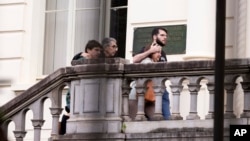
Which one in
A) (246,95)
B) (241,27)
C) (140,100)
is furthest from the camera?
(241,27)

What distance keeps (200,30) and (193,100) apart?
278cm

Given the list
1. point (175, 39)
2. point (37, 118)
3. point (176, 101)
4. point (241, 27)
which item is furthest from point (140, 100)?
point (175, 39)

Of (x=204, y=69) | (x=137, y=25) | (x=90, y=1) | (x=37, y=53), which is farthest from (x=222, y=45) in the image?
(x=37, y=53)

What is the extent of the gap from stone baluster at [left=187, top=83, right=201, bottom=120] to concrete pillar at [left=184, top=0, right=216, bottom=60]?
8.06 feet

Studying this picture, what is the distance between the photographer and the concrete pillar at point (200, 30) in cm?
1282

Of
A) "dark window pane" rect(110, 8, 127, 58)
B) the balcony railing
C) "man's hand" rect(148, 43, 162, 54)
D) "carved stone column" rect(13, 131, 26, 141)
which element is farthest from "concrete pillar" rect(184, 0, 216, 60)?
"carved stone column" rect(13, 131, 26, 141)

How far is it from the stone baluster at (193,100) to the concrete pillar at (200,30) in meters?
2.46

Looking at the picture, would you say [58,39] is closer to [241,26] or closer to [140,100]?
[241,26]

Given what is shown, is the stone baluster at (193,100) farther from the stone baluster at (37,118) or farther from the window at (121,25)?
the window at (121,25)

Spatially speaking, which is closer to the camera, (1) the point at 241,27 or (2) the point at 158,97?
(2) the point at 158,97

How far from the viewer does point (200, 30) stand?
12.9 meters

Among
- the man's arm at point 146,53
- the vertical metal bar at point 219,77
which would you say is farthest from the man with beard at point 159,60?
the vertical metal bar at point 219,77

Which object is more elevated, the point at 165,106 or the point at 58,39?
the point at 58,39

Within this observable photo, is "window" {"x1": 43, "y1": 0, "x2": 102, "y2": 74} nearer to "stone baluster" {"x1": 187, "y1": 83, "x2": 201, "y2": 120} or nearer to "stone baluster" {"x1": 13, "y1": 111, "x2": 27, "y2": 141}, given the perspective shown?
"stone baluster" {"x1": 13, "y1": 111, "x2": 27, "y2": 141}
